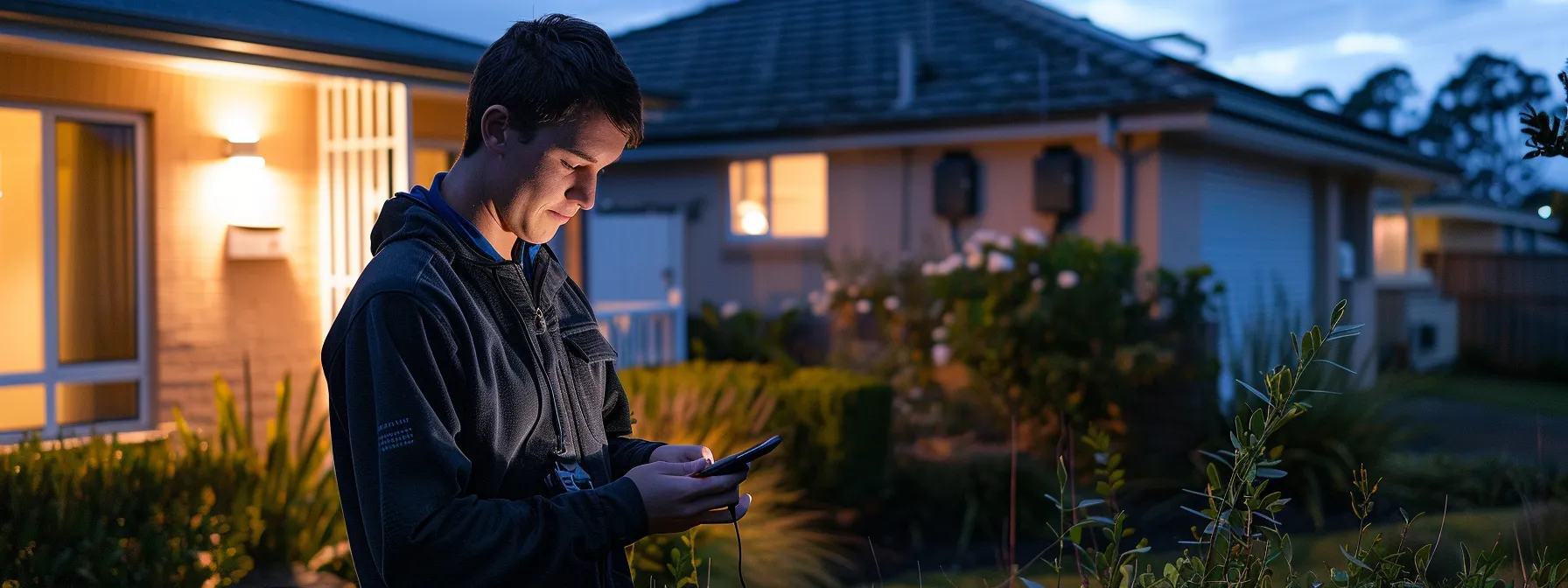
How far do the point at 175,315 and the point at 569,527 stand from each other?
19.9 ft

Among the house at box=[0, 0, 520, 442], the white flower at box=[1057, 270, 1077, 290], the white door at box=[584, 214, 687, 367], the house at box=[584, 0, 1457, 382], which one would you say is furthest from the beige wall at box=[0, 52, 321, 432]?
the white door at box=[584, 214, 687, 367]

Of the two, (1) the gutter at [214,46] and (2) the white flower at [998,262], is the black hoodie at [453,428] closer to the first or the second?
(1) the gutter at [214,46]

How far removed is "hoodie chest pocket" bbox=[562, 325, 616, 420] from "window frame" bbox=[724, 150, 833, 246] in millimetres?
10092

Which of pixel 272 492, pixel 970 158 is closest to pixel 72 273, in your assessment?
pixel 272 492

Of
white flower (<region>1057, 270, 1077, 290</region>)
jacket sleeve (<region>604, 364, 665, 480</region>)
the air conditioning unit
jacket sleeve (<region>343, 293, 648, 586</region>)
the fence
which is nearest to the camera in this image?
jacket sleeve (<region>343, 293, 648, 586</region>)

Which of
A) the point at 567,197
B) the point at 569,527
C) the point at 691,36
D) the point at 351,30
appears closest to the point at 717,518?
the point at 569,527

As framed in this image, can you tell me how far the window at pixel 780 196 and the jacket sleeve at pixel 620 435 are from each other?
10.1 meters

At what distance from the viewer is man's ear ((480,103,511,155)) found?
1785mm

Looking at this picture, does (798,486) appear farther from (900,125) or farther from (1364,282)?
(1364,282)

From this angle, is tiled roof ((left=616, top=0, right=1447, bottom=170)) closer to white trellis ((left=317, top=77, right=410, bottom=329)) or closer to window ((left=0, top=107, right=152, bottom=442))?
white trellis ((left=317, top=77, right=410, bottom=329))

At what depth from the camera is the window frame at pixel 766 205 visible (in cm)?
1223

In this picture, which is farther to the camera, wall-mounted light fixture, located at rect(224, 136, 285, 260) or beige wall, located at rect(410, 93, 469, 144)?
beige wall, located at rect(410, 93, 469, 144)

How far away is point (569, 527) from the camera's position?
165cm

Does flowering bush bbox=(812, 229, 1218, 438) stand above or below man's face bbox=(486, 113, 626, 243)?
below
